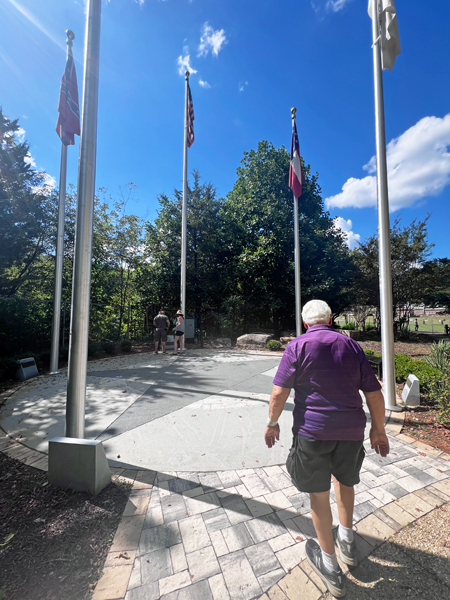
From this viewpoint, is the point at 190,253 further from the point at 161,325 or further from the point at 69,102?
the point at 69,102

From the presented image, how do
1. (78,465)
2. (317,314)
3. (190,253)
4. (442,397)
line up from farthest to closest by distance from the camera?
(190,253) → (442,397) → (78,465) → (317,314)

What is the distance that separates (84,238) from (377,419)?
291 centimetres

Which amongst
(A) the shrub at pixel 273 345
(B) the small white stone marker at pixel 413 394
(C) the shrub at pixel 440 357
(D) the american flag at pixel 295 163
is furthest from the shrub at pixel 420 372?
(D) the american flag at pixel 295 163

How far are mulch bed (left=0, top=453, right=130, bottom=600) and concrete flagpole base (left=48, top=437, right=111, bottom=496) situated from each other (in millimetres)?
64

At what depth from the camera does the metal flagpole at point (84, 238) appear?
8.64 ft

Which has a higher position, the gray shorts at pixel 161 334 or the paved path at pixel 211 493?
the gray shorts at pixel 161 334

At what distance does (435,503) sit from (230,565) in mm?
1830

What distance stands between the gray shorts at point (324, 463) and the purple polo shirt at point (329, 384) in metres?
0.06

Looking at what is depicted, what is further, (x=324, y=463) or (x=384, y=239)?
(x=384, y=239)

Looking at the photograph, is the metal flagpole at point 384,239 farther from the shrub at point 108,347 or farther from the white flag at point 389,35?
the shrub at point 108,347

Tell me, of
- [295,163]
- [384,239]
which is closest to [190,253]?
[295,163]

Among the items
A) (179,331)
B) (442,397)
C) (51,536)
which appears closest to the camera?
(51,536)

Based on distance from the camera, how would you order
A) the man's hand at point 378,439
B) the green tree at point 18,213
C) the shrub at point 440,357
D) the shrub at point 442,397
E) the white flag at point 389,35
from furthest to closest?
the green tree at point 18,213 → the shrub at point 440,357 → the white flag at point 389,35 → the shrub at point 442,397 → the man's hand at point 378,439

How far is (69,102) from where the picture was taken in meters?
5.80
